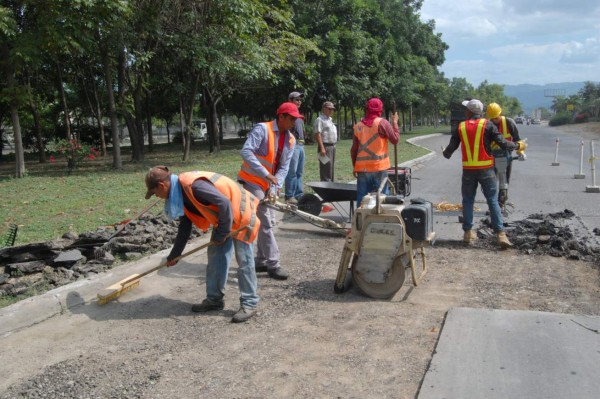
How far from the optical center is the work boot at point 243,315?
14.8 ft

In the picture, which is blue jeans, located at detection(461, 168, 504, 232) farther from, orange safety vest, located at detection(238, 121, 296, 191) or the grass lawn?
the grass lawn

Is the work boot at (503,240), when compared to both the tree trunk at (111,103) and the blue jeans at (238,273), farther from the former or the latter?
the tree trunk at (111,103)

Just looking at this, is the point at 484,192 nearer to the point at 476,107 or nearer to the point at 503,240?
the point at 503,240

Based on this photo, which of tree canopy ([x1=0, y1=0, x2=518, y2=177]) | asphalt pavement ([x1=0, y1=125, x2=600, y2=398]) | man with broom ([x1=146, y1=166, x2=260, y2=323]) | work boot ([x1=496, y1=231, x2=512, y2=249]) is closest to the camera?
asphalt pavement ([x1=0, y1=125, x2=600, y2=398])

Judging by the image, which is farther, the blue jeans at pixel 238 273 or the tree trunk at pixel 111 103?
the tree trunk at pixel 111 103

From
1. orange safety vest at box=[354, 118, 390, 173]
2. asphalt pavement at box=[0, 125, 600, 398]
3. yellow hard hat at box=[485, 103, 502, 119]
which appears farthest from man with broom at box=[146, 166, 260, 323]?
yellow hard hat at box=[485, 103, 502, 119]

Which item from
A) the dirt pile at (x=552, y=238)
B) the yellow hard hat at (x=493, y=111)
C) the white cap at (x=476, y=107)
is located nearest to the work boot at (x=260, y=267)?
the dirt pile at (x=552, y=238)

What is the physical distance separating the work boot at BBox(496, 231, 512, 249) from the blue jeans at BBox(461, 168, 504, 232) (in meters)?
0.06

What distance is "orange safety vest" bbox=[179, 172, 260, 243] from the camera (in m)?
4.27

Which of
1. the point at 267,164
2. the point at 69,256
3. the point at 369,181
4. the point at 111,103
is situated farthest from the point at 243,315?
the point at 111,103

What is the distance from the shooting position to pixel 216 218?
4340mm

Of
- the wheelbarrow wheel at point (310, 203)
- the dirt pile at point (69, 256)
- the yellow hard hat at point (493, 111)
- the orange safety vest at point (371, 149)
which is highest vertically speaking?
the yellow hard hat at point (493, 111)

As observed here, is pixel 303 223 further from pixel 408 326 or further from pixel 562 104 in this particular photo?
pixel 562 104

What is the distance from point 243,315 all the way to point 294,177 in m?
4.56
